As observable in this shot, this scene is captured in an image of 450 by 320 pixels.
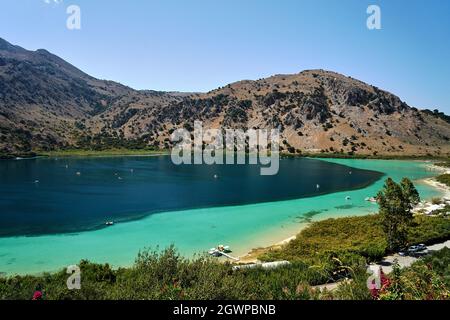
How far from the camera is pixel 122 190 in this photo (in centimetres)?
8894

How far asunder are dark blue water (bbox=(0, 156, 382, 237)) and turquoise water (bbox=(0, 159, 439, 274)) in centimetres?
500

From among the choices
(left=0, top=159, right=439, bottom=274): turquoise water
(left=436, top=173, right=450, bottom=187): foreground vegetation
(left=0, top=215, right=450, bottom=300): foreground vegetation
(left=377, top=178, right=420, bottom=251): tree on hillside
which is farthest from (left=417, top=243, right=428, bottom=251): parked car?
(left=436, top=173, right=450, bottom=187): foreground vegetation

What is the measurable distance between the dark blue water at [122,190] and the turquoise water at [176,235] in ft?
16.4

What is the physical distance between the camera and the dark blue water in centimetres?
6054

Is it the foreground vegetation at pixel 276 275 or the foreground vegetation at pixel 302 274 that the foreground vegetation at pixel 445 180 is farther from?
the foreground vegetation at pixel 276 275

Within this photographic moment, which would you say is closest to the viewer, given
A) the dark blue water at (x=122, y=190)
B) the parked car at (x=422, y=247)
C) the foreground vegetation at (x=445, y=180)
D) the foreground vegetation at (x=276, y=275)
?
the foreground vegetation at (x=276, y=275)

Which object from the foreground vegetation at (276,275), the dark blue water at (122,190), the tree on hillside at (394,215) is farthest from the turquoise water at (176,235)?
the tree on hillside at (394,215)

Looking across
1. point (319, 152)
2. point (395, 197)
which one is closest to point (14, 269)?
point (395, 197)

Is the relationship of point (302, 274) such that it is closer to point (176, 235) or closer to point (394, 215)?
point (394, 215)

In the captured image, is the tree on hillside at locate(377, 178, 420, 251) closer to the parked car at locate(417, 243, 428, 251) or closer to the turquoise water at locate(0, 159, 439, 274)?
the parked car at locate(417, 243, 428, 251)

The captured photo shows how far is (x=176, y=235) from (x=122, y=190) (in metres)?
42.5

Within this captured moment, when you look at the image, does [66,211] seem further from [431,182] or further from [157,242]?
[431,182]

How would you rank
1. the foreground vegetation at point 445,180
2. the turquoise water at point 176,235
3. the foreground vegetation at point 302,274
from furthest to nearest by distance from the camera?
the foreground vegetation at point 445,180 < the turquoise water at point 176,235 < the foreground vegetation at point 302,274

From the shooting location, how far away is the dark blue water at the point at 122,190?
60544 mm
